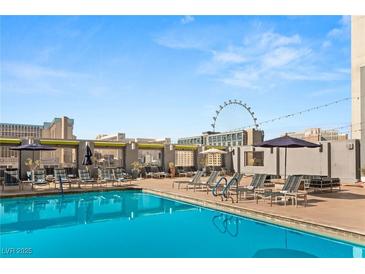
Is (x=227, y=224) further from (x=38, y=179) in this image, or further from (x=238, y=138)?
(x=238, y=138)

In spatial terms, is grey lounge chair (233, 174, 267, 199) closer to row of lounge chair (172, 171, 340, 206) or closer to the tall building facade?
row of lounge chair (172, 171, 340, 206)

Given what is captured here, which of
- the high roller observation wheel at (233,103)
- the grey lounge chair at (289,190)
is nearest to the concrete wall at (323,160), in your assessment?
the grey lounge chair at (289,190)

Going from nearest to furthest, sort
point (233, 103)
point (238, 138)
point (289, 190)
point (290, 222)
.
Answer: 1. point (290, 222)
2. point (289, 190)
3. point (238, 138)
4. point (233, 103)

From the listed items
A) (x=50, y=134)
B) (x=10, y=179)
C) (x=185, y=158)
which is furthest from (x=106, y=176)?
(x=50, y=134)

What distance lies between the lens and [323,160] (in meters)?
17.2

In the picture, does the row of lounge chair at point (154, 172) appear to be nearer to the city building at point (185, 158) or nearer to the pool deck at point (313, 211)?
the city building at point (185, 158)

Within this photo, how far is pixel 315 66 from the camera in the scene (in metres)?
13.1

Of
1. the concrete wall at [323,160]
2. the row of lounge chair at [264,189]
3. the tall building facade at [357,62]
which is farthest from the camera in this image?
the tall building facade at [357,62]

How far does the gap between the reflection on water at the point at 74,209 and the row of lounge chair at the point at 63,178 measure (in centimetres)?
144

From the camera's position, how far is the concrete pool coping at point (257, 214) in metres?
5.84

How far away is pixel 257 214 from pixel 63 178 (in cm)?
853
